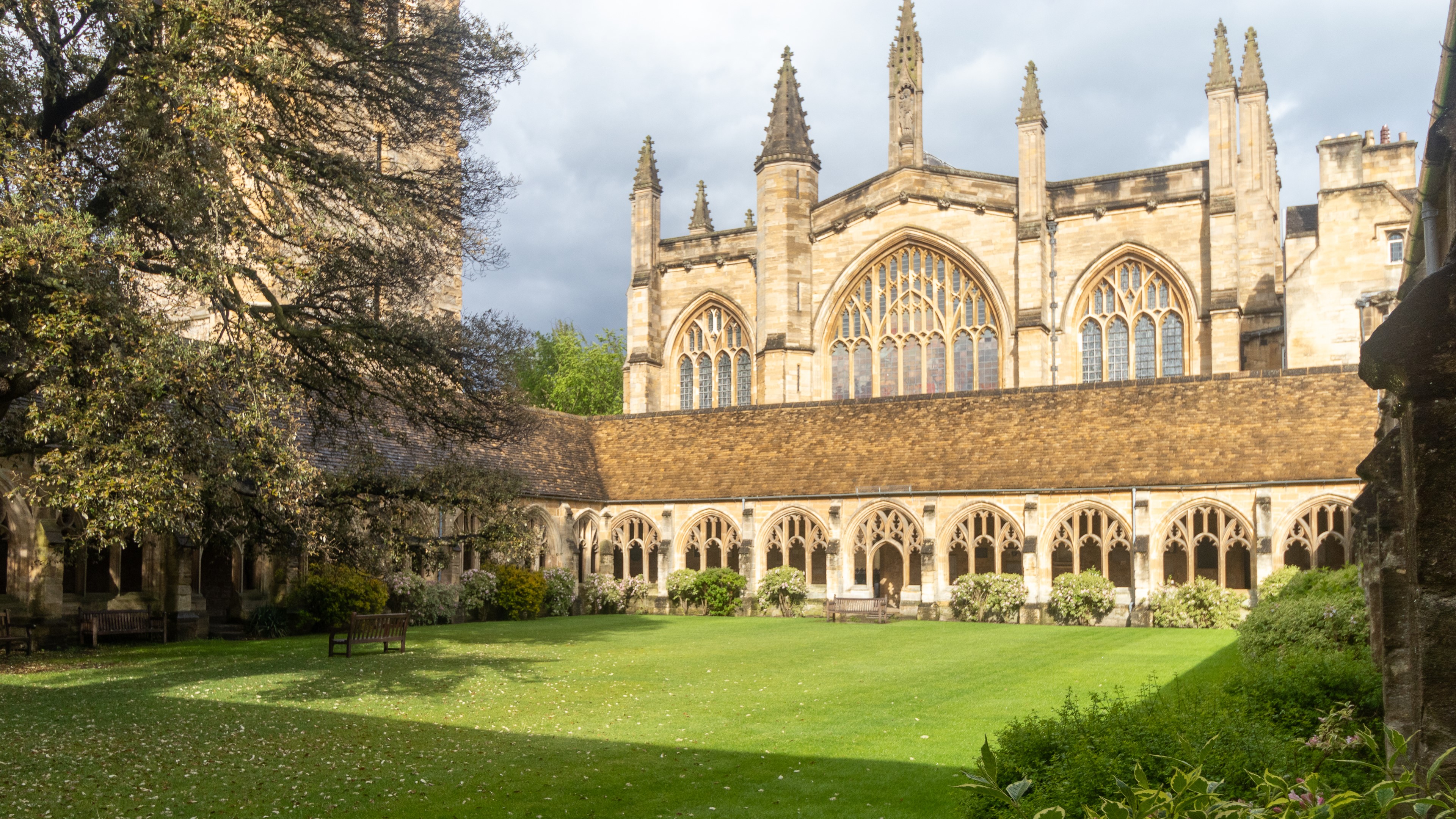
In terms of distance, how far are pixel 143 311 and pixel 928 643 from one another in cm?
1242

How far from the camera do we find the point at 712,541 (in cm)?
2931

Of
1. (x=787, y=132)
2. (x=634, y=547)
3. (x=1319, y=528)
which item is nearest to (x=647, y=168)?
(x=787, y=132)

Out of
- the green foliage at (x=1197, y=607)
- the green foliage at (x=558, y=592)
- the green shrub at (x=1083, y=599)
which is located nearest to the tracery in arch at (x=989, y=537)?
the green shrub at (x=1083, y=599)

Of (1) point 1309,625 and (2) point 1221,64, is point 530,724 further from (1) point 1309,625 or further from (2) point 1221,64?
(2) point 1221,64

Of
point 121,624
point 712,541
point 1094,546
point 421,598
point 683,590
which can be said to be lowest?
point 683,590

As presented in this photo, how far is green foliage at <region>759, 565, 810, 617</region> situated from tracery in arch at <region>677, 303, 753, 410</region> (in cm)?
1300

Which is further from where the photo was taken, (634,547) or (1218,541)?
(634,547)

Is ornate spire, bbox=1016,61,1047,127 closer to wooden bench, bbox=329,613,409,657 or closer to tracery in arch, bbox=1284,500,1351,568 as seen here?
tracery in arch, bbox=1284,500,1351,568

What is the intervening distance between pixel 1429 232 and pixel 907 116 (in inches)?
1205

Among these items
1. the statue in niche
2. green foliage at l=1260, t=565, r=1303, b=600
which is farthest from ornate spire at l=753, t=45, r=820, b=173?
green foliage at l=1260, t=565, r=1303, b=600

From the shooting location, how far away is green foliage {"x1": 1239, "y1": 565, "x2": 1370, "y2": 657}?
1117 centimetres

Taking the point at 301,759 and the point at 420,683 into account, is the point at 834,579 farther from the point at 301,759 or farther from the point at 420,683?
the point at 301,759

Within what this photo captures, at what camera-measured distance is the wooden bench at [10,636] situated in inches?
658

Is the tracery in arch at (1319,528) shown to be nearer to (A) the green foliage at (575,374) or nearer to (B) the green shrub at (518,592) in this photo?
(B) the green shrub at (518,592)
